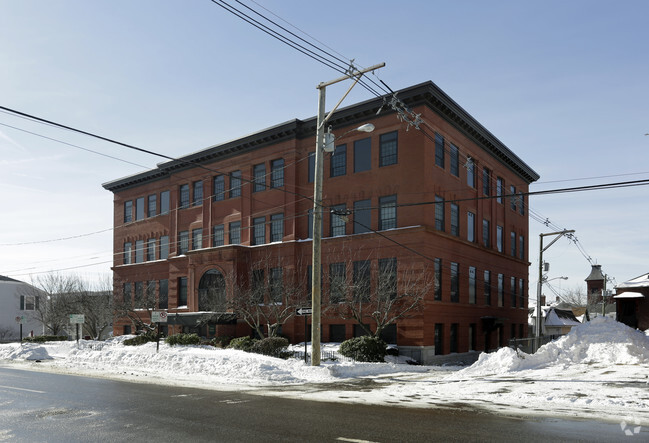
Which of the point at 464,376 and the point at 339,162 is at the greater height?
the point at 339,162

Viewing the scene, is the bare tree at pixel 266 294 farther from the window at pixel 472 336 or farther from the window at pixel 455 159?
the window at pixel 455 159

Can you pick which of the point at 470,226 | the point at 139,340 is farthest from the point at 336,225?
the point at 139,340

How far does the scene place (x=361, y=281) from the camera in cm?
3441

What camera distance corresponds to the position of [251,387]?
65.9 ft

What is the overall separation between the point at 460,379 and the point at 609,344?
32.7ft

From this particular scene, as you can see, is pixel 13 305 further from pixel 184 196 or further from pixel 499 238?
pixel 499 238

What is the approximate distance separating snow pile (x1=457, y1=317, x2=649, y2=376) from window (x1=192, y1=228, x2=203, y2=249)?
28124 millimetres

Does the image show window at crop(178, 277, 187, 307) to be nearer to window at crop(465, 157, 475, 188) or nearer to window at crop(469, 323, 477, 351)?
window at crop(469, 323, 477, 351)

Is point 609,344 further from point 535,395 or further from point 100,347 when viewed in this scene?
point 100,347

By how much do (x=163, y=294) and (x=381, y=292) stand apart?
24938mm

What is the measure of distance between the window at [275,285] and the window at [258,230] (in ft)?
9.06

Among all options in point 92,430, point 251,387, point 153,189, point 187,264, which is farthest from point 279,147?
point 92,430

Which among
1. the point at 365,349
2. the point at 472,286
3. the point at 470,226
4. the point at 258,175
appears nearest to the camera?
Answer: the point at 365,349

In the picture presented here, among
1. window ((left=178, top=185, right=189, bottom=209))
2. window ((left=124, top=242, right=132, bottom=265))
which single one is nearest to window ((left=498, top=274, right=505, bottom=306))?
window ((left=178, top=185, right=189, bottom=209))
